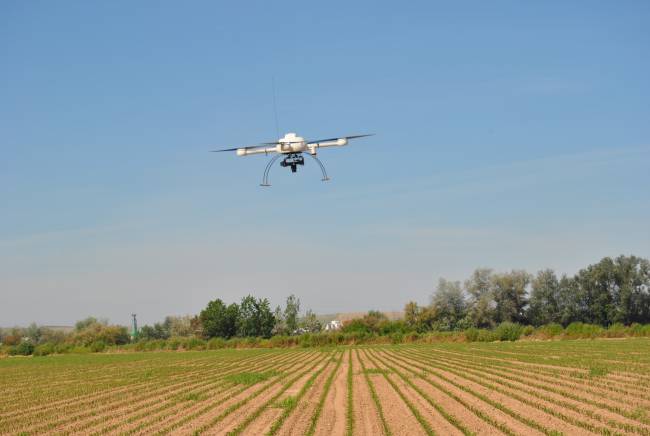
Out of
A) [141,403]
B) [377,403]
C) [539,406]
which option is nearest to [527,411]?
[539,406]

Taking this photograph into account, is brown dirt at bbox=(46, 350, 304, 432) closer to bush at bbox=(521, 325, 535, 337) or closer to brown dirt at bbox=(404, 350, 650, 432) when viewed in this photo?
brown dirt at bbox=(404, 350, 650, 432)

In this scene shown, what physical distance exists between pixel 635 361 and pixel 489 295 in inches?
3109

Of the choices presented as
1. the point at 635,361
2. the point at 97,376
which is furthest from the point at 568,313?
the point at 97,376

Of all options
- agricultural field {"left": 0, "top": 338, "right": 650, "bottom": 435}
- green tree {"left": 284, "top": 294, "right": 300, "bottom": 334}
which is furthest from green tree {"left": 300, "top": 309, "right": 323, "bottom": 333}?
agricultural field {"left": 0, "top": 338, "right": 650, "bottom": 435}

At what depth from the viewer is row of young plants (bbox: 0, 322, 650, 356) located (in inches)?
3162

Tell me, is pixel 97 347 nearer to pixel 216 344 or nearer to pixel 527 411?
pixel 216 344

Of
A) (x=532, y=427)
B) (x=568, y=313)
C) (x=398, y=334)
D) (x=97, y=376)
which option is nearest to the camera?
(x=532, y=427)

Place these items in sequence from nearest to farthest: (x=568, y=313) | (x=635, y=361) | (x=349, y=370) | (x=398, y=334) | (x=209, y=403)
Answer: (x=209, y=403) → (x=635, y=361) → (x=349, y=370) → (x=398, y=334) → (x=568, y=313)

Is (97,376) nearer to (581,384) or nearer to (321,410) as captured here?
(321,410)

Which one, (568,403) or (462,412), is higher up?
(462,412)

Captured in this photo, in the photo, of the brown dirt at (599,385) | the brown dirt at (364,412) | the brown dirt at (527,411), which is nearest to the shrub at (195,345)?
the brown dirt at (599,385)

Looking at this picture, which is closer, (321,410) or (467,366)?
(321,410)

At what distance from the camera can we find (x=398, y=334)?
9312 cm

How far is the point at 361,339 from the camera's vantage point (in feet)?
307
